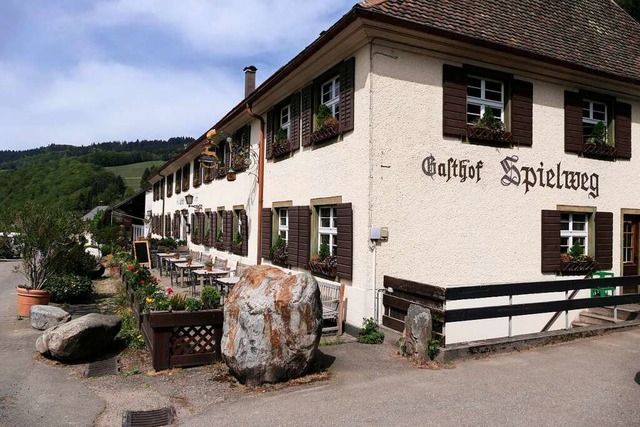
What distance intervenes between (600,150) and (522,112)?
2.57 m

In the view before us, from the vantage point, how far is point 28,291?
11.2 meters

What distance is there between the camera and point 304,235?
10.7 metres

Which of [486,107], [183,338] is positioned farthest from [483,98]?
[183,338]

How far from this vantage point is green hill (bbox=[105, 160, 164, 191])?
11169 cm

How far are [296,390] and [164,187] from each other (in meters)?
28.4

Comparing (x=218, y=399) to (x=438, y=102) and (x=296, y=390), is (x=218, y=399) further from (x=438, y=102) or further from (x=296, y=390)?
(x=438, y=102)

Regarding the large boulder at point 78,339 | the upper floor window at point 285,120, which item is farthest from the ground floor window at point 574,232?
the large boulder at point 78,339

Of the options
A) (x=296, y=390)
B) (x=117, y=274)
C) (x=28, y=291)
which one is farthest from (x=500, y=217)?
(x=117, y=274)

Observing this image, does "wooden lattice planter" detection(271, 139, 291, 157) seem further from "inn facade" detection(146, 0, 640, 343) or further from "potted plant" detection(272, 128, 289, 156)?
"inn facade" detection(146, 0, 640, 343)

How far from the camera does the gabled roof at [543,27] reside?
8884mm

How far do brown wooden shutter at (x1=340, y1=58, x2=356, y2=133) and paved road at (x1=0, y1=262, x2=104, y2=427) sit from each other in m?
5.96

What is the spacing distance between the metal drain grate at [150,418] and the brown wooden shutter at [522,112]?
8078mm

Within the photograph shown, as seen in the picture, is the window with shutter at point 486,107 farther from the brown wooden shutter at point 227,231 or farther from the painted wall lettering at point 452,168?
the brown wooden shutter at point 227,231

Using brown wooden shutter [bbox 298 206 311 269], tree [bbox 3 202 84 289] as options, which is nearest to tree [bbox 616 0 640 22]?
brown wooden shutter [bbox 298 206 311 269]
